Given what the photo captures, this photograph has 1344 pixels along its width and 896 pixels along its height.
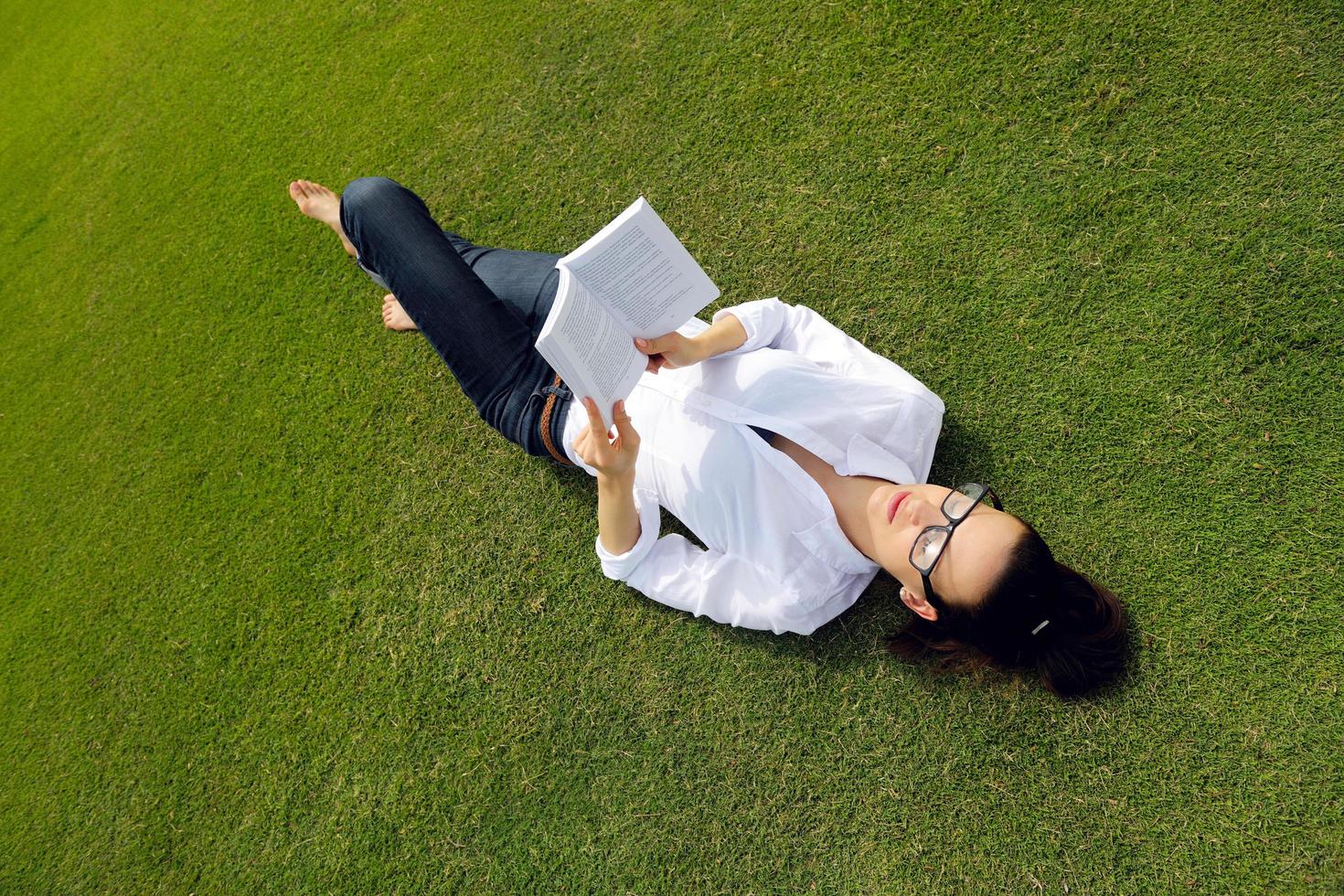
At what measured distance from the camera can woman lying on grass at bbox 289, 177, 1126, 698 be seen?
2184 millimetres

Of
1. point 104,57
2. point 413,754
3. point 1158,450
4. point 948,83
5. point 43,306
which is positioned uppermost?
point 104,57

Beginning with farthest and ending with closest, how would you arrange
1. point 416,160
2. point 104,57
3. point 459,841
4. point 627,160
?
point 104,57, point 416,160, point 627,160, point 459,841

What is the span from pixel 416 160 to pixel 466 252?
1.12m

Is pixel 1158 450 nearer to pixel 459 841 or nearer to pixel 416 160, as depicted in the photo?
pixel 459 841

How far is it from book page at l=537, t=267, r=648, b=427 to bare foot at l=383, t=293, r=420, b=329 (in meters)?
1.59

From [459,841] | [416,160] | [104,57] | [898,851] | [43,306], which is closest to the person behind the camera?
[898,851]

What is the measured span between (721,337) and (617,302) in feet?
1.61

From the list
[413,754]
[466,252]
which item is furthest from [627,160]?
[413,754]

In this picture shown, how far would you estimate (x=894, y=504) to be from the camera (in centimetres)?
225

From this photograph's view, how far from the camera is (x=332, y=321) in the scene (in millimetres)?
3645

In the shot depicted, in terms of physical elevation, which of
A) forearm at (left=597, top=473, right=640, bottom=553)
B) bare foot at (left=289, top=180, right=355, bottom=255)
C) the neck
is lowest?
the neck

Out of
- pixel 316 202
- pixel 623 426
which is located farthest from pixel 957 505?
pixel 316 202

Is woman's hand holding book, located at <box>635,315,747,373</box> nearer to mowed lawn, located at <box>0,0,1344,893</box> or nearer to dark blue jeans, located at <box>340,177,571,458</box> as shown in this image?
dark blue jeans, located at <box>340,177,571,458</box>

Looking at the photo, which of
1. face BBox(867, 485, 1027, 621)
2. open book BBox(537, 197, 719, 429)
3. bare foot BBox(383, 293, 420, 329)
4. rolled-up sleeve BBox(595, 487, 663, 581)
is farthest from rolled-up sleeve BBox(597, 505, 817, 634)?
bare foot BBox(383, 293, 420, 329)
